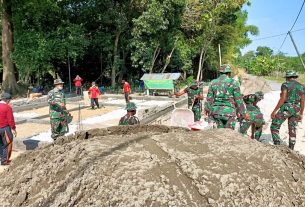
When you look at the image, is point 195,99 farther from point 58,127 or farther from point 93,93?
point 93,93

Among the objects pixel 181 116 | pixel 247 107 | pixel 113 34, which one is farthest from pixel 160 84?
pixel 247 107

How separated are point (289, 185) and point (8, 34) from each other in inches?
860

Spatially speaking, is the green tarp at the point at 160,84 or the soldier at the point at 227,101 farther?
the green tarp at the point at 160,84

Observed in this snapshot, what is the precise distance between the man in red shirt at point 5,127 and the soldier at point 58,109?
770mm

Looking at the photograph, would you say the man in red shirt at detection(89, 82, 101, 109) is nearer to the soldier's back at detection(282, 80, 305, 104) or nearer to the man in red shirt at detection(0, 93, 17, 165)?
the man in red shirt at detection(0, 93, 17, 165)

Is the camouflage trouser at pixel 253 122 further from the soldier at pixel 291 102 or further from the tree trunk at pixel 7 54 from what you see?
the tree trunk at pixel 7 54

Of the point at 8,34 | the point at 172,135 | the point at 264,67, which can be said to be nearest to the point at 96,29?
the point at 8,34

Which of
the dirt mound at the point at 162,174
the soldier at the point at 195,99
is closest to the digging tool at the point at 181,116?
the soldier at the point at 195,99

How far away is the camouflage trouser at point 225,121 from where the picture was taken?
567cm

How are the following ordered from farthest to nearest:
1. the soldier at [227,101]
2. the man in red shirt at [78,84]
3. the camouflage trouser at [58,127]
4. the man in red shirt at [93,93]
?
the man in red shirt at [78,84]
the man in red shirt at [93,93]
the camouflage trouser at [58,127]
the soldier at [227,101]

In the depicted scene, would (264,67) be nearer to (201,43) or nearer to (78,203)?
(201,43)

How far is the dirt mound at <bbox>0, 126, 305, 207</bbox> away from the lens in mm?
2729

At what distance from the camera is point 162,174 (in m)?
2.89

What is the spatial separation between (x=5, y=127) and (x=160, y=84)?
46.2 feet
